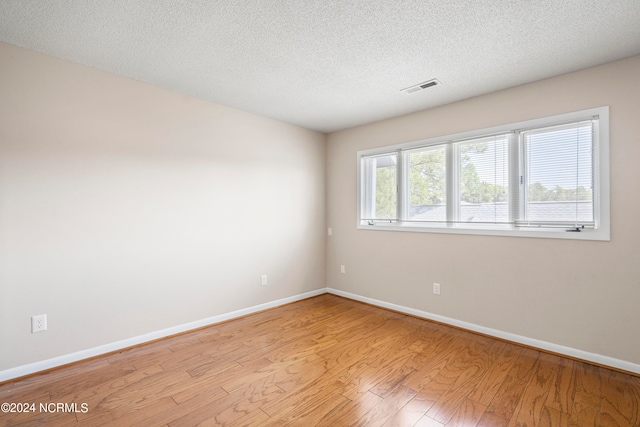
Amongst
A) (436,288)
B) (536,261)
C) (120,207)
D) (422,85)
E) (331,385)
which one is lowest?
(331,385)

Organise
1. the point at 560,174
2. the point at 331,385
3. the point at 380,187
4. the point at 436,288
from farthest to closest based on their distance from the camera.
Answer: the point at 380,187 → the point at 436,288 → the point at 560,174 → the point at 331,385

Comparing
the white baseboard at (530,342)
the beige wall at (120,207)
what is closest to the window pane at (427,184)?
the white baseboard at (530,342)

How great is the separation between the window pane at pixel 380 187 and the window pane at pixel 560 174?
154 centimetres

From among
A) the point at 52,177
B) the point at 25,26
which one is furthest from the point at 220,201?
the point at 25,26

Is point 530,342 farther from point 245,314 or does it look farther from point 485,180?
point 245,314

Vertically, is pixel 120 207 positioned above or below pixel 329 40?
below

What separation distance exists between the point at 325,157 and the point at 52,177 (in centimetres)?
336

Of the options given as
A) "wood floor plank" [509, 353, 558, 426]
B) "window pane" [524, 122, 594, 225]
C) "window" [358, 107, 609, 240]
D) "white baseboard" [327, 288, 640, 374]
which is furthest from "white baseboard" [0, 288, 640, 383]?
"window pane" [524, 122, 594, 225]

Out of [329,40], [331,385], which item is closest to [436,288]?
[331,385]

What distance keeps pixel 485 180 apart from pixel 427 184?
2.17 ft

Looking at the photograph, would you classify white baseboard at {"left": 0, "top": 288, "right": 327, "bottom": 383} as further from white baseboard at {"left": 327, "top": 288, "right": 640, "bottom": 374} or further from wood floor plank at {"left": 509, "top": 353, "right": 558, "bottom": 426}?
wood floor plank at {"left": 509, "top": 353, "right": 558, "bottom": 426}

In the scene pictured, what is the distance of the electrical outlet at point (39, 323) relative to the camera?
2324mm

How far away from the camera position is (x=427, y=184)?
3646mm

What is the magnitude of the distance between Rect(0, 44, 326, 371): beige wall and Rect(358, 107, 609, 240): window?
1761mm
